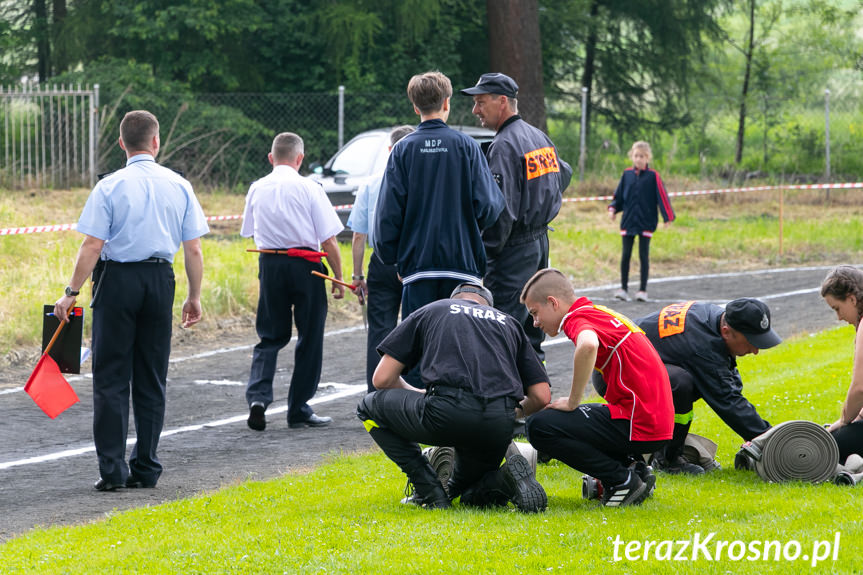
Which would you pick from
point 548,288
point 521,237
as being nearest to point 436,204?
point 521,237

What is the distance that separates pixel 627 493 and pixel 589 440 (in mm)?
314

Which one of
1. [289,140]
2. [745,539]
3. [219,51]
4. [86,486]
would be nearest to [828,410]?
[745,539]

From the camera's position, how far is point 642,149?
1392cm

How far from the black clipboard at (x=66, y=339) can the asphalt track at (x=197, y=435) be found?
2.31 ft

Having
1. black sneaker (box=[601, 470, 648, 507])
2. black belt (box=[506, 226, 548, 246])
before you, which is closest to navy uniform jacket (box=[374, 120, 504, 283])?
black belt (box=[506, 226, 548, 246])

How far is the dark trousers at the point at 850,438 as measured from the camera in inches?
243

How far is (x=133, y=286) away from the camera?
6332 millimetres

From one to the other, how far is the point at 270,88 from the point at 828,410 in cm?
1963

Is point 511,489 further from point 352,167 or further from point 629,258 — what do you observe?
point 352,167

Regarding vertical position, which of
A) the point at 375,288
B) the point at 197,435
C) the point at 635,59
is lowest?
the point at 197,435

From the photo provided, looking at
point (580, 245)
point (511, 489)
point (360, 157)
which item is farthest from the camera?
point (360, 157)

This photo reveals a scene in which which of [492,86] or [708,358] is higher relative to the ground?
[492,86]

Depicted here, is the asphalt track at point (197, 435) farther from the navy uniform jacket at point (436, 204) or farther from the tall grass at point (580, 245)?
the navy uniform jacket at point (436, 204)

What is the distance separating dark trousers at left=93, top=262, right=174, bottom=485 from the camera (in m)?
6.33
